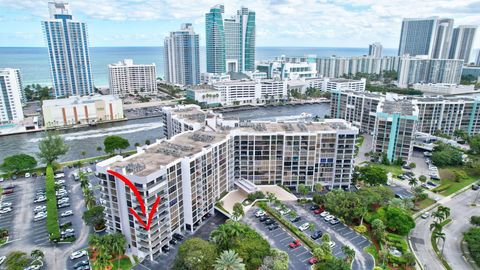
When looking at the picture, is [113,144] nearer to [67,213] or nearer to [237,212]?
[67,213]

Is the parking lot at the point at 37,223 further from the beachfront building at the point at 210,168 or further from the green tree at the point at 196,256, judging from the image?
the green tree at the point at 196,256

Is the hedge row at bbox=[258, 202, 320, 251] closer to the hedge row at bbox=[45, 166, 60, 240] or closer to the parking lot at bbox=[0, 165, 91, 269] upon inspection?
the parking lot at bbox=[0, 165, 91, 269]

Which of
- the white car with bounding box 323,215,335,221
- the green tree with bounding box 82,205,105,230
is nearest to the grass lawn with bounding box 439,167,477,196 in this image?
the white car with bounding box 323,215,335,221

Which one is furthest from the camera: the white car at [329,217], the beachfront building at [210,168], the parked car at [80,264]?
the white car at [329,217]

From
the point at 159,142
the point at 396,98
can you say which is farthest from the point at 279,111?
the point at 159,142

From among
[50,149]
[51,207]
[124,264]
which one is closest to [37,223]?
[51,207]

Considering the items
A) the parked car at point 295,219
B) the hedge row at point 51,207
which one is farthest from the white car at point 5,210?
the parked car at point 295,219
